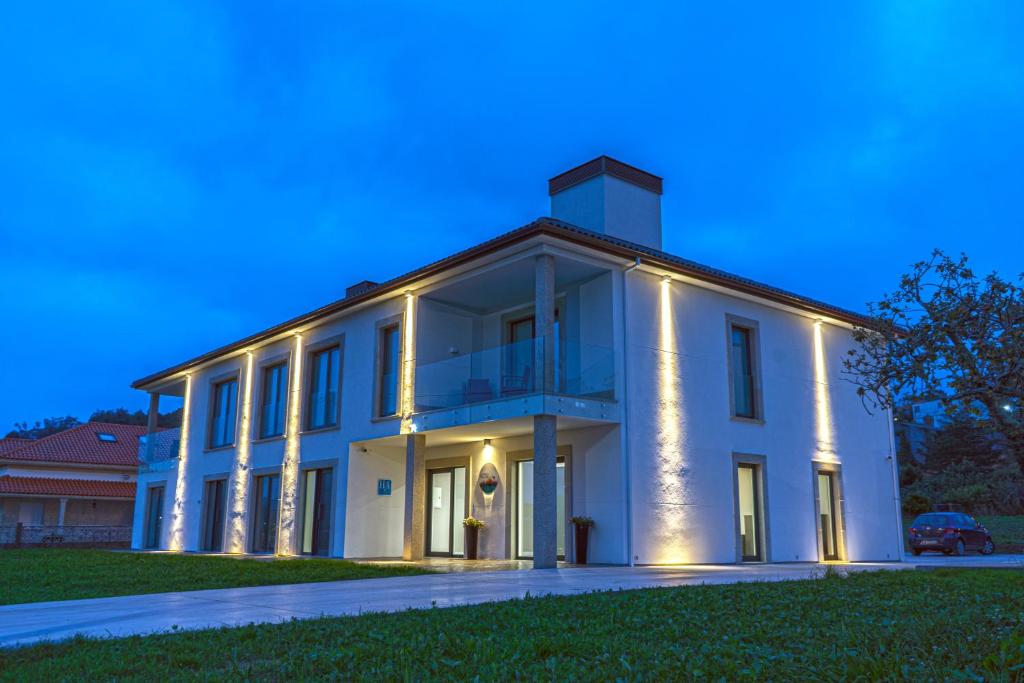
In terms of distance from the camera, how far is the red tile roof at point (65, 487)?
112 ft

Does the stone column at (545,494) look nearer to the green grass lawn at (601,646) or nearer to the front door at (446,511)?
the front door at (446,511)

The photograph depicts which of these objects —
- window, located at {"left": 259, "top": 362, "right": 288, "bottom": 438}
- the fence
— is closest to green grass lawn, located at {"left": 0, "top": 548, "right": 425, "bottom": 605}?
window, located at {"left": 259, "top": 362, "right": 288, "bottom": 438}

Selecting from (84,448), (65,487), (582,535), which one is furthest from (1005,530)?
(84,448)

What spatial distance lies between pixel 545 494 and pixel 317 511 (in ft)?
26.4

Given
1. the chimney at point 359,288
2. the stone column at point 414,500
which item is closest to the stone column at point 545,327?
the stone column at point 414,500

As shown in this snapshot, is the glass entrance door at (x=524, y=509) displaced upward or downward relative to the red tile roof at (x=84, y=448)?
downward

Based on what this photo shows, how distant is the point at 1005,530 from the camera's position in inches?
1099

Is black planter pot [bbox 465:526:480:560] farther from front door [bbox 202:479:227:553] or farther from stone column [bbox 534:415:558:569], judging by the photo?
front door [bbox 202:479:227:553]

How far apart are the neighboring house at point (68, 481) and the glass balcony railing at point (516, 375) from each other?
82.5ft

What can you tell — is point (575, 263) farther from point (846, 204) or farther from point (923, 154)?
point (846, 204)

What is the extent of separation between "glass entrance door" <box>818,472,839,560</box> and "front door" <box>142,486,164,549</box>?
20.5 metres

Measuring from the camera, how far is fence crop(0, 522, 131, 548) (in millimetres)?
31438

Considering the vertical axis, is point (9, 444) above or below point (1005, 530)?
above

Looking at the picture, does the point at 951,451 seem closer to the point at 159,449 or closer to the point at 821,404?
the point at 821,404
